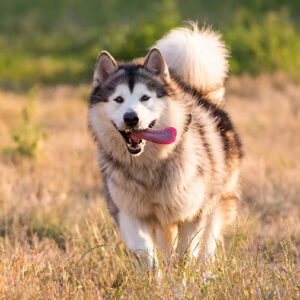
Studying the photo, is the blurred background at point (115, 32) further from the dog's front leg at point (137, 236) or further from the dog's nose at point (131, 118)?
the dog's front leg at point (137, 236)

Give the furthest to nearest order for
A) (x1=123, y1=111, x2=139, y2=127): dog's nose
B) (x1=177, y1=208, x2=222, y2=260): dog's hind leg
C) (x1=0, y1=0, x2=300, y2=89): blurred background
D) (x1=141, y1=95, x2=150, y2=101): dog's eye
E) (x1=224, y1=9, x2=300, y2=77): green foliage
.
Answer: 1. (x1=0, y1=0, x2=300, y2=89): blurred background
2. (x1=224, y1=9, x2=300, y2=77): green foliage
3. (x1=177, y1=208, x2=222, y2=260): dog's hind leg
4. (x1=141, y1=95, x2=150, y2=101): dog's eye
5. (x1=123, y1=111, x2=139, y2=127): dog's nose

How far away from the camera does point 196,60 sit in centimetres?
444

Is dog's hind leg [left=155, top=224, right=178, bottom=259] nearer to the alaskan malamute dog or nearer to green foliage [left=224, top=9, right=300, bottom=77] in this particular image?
the alaskan malamute dog

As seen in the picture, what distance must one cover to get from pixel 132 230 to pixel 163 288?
2.28 ft

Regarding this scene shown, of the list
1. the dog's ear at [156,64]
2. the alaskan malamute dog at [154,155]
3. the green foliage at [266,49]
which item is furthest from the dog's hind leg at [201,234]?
the green foliage at [266,49]

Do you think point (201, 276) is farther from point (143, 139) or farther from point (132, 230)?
point (143, 139)

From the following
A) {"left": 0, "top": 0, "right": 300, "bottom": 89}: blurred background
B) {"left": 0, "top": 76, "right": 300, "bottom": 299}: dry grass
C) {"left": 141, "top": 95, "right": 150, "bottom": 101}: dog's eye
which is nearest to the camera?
{"left": 0, "top": 76, "right": 300, "bottom": 299}: dry grass

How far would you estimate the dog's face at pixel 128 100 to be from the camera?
3.58 metres

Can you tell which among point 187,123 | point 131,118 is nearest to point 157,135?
point 131,118

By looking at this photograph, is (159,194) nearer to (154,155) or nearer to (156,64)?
(154,155)

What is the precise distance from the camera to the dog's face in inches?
141

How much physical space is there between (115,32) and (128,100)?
13083 mm

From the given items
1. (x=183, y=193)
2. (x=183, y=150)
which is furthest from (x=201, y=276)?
(x=183, y=150)

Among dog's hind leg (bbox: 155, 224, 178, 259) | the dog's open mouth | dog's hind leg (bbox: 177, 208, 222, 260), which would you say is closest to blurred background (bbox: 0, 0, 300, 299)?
dog's hind leg (bbox: 177, 208, 222, 260)
